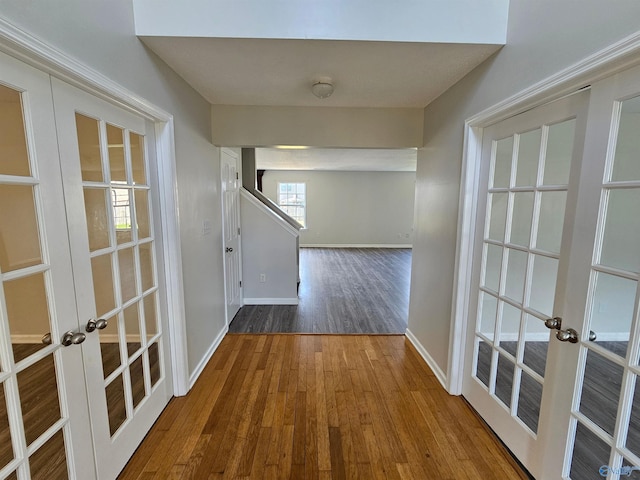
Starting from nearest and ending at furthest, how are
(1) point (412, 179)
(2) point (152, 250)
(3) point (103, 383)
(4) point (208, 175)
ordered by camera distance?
(3) point (103, 383)
(2) point (152, 250)
(4) point (208, 175)
(1) point (412, 179)

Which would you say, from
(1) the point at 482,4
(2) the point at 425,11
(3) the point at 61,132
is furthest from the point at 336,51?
(3) the point at 61,132

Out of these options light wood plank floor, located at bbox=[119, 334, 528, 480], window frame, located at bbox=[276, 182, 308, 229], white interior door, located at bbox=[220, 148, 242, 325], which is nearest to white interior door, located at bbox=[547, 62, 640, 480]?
light wood plank floor, located at bbox=[119, 334, 528, 480]

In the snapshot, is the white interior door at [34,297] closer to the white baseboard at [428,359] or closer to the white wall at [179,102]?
the white wall at [179,102]

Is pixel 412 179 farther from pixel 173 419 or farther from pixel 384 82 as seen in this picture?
pixel 173 419

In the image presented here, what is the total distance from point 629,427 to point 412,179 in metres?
8.18

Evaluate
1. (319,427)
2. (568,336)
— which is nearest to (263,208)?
(319,427)

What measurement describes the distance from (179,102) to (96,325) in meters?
1.51

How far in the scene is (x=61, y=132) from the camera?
1145mm

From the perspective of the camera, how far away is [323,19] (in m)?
1.52

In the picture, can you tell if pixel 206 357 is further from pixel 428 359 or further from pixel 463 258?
pixel 463 258

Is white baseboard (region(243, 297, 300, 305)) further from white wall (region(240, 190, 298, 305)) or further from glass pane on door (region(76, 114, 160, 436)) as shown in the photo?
glass pane on door (region(76, 114, 160, 436))

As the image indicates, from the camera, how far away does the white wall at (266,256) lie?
3.83 m

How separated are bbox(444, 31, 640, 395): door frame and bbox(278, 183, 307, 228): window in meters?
7.03

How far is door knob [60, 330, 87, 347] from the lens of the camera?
1159mm
